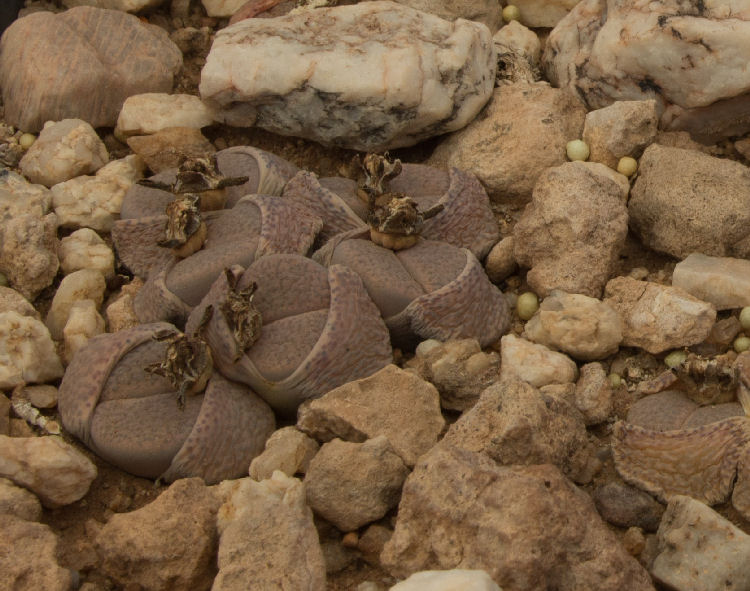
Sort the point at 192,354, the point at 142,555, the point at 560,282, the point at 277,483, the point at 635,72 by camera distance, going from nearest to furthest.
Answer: the point at 142,555, the point at 277,483, the point at 192,354, the point at 560,282, the point at 635,72

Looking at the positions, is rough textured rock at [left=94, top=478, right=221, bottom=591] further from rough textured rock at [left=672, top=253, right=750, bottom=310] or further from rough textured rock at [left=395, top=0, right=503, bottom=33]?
rough textured rock at [left=395, top=0, right=503, bottom=33]

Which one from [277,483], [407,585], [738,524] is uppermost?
[407,585]

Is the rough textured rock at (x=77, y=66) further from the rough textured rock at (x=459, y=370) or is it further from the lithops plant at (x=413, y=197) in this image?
the rough textured rock at (x=459, y=370)

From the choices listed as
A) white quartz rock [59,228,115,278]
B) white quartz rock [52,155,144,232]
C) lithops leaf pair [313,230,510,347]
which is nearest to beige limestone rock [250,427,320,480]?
lithops leaf pair [313,230,510,347]

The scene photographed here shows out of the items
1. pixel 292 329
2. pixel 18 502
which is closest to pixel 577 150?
pixel 292 329

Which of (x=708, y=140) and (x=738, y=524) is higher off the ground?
(x=708, y=140)

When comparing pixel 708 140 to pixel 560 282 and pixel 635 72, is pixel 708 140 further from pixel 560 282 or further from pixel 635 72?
pixel 560 282

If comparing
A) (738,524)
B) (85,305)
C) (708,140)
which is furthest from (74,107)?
(738,524)

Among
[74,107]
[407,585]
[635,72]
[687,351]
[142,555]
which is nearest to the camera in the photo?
[407,585]
